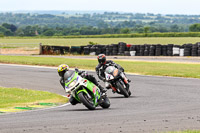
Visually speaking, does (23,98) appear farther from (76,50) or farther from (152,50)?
(76,50)

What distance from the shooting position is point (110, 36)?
99.2 meters

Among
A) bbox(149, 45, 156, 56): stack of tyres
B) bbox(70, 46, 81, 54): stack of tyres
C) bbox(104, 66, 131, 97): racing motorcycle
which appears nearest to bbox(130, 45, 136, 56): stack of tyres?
bbox(149, 45, 156, 56): stack of tyres

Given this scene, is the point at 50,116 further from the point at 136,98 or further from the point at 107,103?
the point at 136,98

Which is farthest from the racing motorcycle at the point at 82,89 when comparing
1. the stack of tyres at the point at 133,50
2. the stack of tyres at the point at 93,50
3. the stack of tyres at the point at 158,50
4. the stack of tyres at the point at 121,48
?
the stack of tyres at the point at 93,50

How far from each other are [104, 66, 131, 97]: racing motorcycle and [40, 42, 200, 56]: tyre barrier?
981 inches

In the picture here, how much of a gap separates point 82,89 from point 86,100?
1.02 ft

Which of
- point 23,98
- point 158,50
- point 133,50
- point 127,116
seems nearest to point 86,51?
point 133,50

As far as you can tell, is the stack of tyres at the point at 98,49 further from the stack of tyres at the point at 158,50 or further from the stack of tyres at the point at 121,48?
the stack of tyres at the point at 158,50

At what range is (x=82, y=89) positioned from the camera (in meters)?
12.4

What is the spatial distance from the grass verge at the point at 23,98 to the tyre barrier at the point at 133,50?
24761 millimetres

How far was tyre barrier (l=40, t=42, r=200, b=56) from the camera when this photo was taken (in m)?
40.7

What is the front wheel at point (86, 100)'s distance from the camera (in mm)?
12297

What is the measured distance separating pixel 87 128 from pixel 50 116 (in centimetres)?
238

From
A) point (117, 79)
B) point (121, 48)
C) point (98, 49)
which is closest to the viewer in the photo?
point (117, 79)
